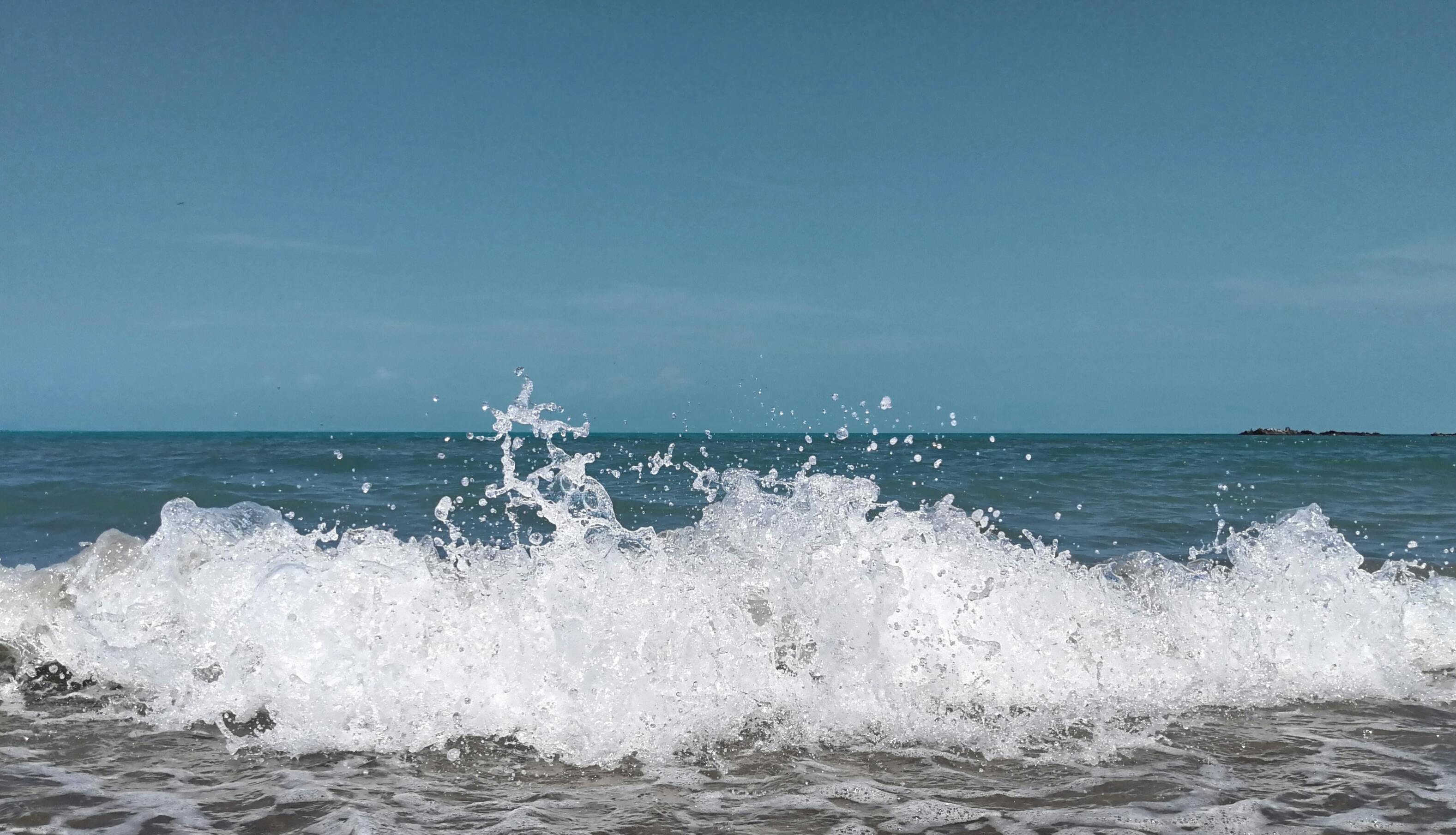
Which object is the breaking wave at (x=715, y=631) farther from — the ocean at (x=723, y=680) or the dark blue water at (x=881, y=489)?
the dark blue water at (x=881, y=489)

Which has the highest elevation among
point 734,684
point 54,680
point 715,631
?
point 715,631

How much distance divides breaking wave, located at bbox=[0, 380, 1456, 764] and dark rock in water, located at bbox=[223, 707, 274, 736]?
12 mm

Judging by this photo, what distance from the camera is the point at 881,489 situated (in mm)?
10633

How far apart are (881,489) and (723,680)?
23.0ft

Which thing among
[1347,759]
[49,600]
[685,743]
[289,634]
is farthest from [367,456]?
[1347,759]

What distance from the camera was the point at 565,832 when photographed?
2.62 meters

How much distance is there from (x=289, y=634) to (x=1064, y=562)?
141 inches

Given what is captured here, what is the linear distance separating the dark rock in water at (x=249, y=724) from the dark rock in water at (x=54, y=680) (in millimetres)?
1012

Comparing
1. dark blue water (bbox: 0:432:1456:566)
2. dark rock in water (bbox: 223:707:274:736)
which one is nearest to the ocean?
dark rock in water (bbox: 223:707:274:736)

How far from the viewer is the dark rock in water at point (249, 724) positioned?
140 inches

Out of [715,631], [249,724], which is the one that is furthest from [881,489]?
[249,724]

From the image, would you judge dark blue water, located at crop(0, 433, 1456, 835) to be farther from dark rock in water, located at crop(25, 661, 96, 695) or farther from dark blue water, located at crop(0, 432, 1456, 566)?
dark blue water, located at crop(0, 432, 1456, 566)

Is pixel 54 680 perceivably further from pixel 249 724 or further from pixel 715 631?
pixel 715 631

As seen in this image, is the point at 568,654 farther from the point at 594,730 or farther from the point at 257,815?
the point at 257,815
